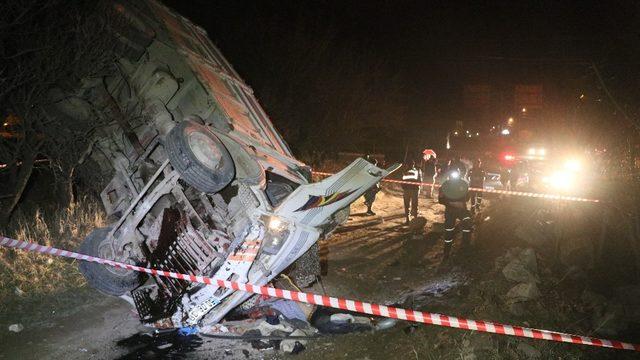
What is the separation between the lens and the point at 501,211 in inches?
424

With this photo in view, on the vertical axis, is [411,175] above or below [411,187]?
above

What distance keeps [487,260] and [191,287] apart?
445 centimetres

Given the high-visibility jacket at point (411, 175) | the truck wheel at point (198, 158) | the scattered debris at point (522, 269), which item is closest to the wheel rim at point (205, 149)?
the truck wheel at point (198, 158)

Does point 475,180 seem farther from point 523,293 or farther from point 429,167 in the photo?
point 523,293

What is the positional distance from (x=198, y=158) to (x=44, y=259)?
3.17 metres

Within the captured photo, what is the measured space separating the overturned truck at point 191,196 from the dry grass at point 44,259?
1007 millimetres

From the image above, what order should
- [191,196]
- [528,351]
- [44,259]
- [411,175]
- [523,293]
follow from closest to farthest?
1. [528,351]
2. [523,293]
3. [191,196]
4. [44,259]
5. [411,175]

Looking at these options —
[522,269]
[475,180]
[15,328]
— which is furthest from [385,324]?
[475,180]

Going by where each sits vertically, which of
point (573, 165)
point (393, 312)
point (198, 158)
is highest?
point (198, 158)

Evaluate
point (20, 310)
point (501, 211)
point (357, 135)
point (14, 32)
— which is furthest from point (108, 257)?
point (357, 135)

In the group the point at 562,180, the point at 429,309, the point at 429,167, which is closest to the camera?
the point at 429,309

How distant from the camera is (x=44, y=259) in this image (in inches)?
217

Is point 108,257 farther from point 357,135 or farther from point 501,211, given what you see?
point 357,135

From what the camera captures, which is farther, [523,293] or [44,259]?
[44,259]
